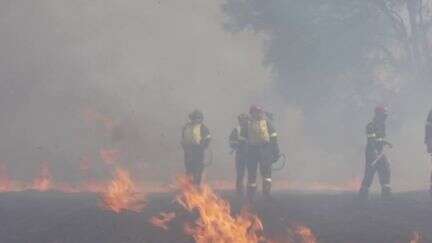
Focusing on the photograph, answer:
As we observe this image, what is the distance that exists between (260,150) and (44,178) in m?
15.2

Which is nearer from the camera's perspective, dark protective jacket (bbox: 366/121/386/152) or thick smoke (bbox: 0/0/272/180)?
dark protective jacket (bbox: 366/121/386/152)

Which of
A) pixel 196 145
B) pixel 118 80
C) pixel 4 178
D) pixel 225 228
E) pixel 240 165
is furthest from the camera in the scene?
pixel 118 80

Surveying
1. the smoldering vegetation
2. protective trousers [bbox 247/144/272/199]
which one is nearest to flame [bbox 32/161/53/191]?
the smoldering vegetation

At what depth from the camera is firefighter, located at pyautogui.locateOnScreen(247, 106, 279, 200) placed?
1506 centimetres

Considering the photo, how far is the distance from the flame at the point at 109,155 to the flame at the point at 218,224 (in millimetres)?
17420

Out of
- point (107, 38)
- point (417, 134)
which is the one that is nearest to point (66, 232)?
point (417, 134)

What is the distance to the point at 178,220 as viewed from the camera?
1226cm

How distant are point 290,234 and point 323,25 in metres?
17.8

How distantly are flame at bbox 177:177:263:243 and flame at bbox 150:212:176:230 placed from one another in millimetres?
445

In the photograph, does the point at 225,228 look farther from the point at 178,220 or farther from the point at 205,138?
the point at 205,138

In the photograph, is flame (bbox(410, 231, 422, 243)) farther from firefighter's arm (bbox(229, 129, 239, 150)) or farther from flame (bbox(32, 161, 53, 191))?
flame (bbox(32, 161, 53, 191))

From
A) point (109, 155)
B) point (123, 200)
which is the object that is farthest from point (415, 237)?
point (109, 155)

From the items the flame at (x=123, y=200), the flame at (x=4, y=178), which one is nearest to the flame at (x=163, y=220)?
the flame at (x=123, y=200)

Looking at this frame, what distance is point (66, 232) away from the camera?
38.0ft
